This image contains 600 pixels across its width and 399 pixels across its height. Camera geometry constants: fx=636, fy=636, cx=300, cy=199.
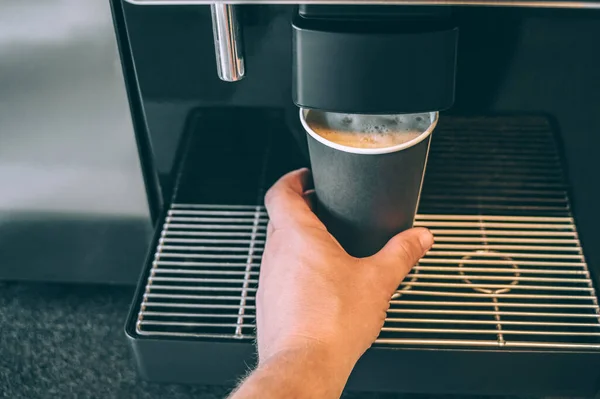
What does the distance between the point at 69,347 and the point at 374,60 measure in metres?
0.51

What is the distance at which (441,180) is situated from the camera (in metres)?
0.66

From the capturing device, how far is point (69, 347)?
0.73 m

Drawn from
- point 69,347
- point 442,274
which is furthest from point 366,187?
point 69,347

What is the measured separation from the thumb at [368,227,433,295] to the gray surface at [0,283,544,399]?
18cm

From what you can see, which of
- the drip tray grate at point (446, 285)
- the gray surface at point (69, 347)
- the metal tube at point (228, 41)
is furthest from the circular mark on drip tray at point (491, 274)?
the metal tube at point (228, 41)

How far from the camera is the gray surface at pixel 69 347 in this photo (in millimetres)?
682

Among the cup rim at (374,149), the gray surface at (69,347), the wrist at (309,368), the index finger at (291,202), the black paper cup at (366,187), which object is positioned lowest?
the gray surface at (69,347)

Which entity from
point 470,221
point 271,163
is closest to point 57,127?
point 271,163

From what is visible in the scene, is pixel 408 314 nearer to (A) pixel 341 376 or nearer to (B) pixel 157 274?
(A) pixel 341 376

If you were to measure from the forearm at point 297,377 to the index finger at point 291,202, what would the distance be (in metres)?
0.12

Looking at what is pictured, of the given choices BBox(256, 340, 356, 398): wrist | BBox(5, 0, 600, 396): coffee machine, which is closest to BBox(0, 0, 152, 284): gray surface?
BBox(5, 0, 600, 396): coffee machine

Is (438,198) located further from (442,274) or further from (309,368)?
(309,368)

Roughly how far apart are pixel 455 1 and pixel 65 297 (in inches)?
24.1

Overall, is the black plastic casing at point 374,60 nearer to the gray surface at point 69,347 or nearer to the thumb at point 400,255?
the thumb at point 400,255
